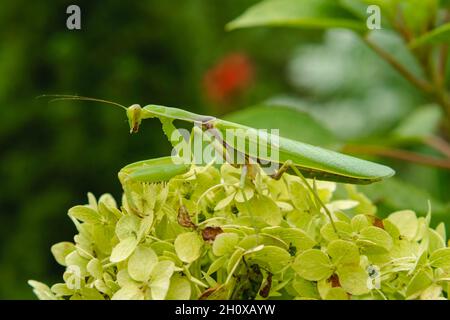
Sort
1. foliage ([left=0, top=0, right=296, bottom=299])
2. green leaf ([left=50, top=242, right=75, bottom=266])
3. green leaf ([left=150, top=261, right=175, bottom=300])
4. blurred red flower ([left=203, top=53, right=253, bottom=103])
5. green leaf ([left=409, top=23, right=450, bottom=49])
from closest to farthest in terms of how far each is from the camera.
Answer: green leaf ([left=150, top=261, right=175, bottom=300]) < green leaf ([left=50, top=242, right=75, bottom=266]) < green leaf ([left=409, top=23, right=450, bottom=49]) < foliage ([left=0, top=0, right=296, bottom=299]) < blurred red flower ([left=203, top=53, right=253, bottom=103])

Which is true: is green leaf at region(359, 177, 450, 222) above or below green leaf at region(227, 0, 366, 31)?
below

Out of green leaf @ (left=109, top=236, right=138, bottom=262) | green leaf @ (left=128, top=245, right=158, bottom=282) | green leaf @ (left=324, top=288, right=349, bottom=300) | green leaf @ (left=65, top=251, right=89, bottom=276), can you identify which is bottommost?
green leaf @ (left=324, top=288, right=349, bottom=300)

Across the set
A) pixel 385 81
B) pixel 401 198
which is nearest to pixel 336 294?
pixel 401 198

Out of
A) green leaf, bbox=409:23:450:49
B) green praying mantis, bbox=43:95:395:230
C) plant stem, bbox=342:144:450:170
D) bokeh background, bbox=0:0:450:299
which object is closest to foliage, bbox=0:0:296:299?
bokeh background, bbox=0:0:450:299

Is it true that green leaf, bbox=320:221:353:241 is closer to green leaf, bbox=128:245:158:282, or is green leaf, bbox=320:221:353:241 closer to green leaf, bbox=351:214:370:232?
green leaf, bbox=351:214:370:232

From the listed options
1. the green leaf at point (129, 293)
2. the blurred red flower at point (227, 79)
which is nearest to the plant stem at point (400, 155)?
the green leaf at point (129, 293)

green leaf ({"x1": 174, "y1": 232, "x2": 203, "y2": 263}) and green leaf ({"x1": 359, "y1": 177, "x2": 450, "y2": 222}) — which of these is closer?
green leaf ({"x1": 174, "y1": 232, "x2": 203, "y2": 263})
